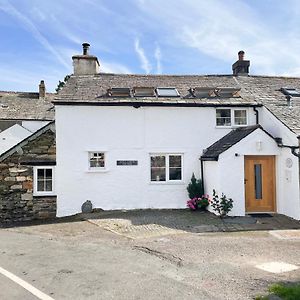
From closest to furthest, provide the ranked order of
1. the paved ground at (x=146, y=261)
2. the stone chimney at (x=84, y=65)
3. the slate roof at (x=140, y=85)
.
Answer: the paved ground at (x=146, y=261) < the slate roof at (x=140, y=85) < the stone chimney at (x=84, y=65)

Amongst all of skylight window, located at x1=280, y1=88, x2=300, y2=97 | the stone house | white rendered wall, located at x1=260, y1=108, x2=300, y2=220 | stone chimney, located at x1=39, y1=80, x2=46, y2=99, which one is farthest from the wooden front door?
stone chimney, located at x1=39, y1=80, x2=46, y2=99

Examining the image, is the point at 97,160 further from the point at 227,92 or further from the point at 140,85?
the point at 227,92

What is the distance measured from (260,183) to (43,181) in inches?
372

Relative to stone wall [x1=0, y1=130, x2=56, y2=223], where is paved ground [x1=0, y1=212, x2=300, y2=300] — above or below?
below

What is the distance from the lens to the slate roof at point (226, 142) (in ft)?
43.6

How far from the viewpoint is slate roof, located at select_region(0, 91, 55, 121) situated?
27.7 metres

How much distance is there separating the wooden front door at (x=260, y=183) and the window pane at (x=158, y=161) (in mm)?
3701

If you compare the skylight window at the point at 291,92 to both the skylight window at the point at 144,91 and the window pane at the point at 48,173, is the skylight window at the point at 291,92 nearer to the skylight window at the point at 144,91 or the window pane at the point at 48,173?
the skylight window at the point at 144,91

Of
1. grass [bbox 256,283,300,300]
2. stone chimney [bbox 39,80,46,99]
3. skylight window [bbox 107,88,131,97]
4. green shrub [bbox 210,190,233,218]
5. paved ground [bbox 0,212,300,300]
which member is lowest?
paved ground [bbox 0,212,300,300]

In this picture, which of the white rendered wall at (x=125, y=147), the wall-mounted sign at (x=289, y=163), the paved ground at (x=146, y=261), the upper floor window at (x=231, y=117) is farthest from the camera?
the upper floor window at (x=231, y=117)

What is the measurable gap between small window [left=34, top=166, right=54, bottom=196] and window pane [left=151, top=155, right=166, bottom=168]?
4.52 m

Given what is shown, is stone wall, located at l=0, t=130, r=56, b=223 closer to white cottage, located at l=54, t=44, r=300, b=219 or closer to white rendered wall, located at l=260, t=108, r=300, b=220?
white cottage, located at l=54, t=44, r=300, b=219

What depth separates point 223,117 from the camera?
1557 centimetres

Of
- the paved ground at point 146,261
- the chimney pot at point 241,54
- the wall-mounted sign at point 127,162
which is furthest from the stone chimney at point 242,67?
the paved ground at point 146,261
